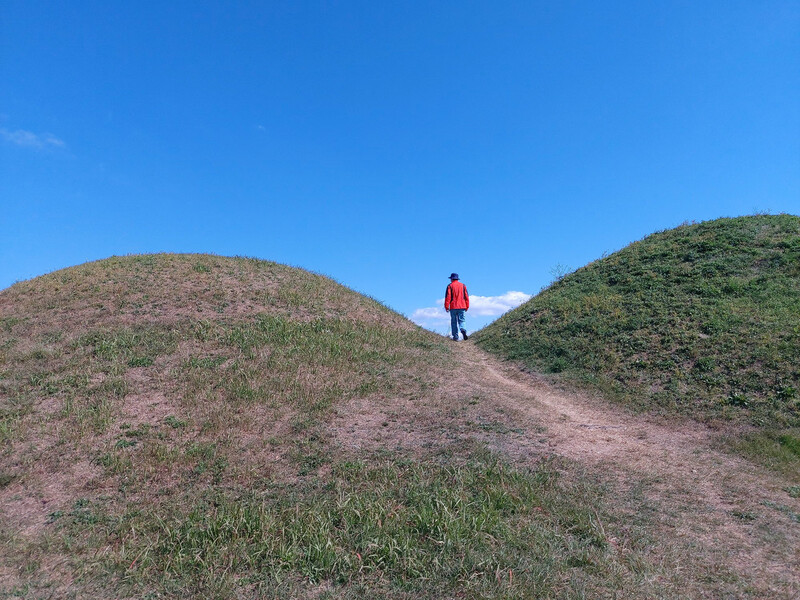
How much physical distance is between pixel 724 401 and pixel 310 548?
29.0 feet

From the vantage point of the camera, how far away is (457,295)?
17562 millimetres

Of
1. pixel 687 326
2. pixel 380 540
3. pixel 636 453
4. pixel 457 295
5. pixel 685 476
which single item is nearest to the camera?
pixel 380 540

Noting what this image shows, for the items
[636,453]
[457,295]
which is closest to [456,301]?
[457,295]

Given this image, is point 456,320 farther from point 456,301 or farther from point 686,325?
point 686,325

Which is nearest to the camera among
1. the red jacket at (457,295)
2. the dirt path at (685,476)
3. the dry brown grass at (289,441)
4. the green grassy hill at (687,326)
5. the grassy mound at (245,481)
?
the grassy mound at (245,481)

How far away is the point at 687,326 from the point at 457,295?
Answer: 23.7 ft

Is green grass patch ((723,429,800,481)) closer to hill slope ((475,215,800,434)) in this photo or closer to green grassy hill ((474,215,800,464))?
green grassy hill ((474,215,800,464))

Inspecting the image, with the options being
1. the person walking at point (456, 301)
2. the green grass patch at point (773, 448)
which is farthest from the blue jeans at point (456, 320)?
the green grass patch at point (773, 448)

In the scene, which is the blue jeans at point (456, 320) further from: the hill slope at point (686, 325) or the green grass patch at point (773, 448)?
the green grass patch at point (773, 448)

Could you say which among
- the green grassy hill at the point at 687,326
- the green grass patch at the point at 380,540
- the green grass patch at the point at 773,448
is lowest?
the green grass patch at the point at 380,540

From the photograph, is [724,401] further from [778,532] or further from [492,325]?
[492,325]

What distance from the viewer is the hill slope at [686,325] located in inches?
403

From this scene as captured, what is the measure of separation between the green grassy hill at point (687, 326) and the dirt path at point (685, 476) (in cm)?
122

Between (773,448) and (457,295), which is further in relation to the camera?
(457,295)
